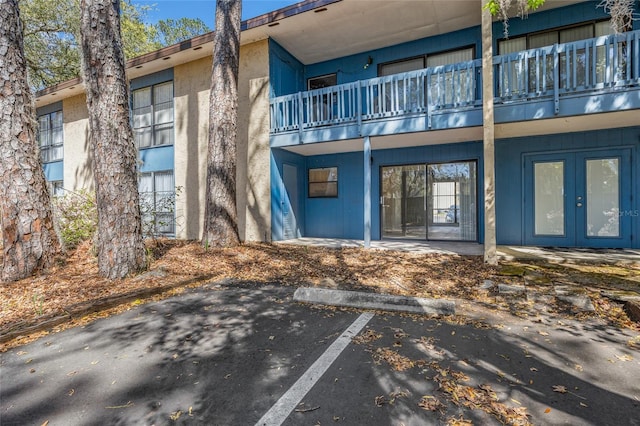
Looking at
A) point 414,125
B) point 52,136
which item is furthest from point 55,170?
point 414,125

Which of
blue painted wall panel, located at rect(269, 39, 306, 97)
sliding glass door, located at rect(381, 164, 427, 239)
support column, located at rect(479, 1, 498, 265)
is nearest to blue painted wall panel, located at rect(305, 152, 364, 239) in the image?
sliding glass door, located at rect(381, 164, 427, 239)

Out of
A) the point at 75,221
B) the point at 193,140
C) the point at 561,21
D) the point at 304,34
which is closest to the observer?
the point at 75,221

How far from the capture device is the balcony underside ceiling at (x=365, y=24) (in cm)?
776

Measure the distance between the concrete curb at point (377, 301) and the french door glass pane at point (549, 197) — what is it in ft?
18.9

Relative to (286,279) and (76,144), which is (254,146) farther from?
(76,144)

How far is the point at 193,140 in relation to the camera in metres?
10.7

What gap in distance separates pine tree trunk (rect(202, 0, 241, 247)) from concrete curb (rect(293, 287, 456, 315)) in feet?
12.5

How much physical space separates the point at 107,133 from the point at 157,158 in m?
7.04

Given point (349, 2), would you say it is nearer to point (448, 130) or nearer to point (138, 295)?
point (448, 130)

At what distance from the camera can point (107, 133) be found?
16.5 ft

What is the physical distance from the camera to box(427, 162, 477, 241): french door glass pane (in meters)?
9.01

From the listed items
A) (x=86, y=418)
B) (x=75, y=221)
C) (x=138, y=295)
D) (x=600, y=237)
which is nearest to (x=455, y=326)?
(x=86, y=418)

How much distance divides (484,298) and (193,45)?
10.2 meters

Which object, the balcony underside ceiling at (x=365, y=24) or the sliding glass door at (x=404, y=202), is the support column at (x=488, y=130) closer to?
the balcony underside ceiling at (x=365, y=24)
